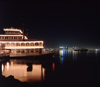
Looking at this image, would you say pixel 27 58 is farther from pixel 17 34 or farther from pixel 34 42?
pixel 17 34

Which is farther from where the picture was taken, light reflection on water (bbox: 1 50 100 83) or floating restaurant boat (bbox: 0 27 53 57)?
floating restaurant boat (bbox: 0 27 53 57)

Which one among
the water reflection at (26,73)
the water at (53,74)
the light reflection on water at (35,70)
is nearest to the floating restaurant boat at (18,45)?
the light reflection on water at (35,70)

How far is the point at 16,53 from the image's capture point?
3353cm

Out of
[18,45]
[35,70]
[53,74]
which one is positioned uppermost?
[18,45]

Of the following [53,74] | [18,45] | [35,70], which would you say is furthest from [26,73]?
[18,45]

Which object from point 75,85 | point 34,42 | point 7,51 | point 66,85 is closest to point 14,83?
point 66,85

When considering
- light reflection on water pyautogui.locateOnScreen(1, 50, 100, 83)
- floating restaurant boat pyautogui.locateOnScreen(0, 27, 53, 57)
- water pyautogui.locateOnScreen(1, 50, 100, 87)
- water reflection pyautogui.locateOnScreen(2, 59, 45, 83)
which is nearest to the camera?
water pyautogui.locateOnScreen(1, 50, 100, 87)

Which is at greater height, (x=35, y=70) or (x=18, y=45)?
(x=18, y=45)

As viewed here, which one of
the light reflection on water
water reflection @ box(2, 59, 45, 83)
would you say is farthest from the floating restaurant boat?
water reflection @ box(2, 59, 45, 83)

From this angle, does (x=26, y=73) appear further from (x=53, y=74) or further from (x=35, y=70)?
(x=53, y=74)

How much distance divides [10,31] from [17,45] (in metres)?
6.31

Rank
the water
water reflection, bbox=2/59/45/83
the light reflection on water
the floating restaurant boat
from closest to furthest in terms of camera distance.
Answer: the water < water reflection, bbox=2/59/45/83 < the light reflection on water < the floating restaurant boat

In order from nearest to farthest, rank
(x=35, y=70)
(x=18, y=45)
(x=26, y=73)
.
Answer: (x=26, y=73), (x=35, y=70), (x=18, y=45)

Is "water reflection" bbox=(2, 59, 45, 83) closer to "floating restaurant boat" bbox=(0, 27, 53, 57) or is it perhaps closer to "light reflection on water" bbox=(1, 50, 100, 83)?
"light reflection on water" bbox=(1, 50, 100, 83)
